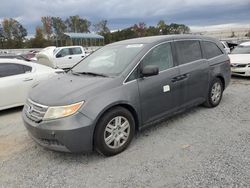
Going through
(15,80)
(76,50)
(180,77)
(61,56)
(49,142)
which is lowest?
(49,142)

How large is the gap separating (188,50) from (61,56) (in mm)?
14147

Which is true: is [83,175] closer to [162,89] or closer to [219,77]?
[162,89]

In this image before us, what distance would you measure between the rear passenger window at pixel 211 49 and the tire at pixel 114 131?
8.79 ft

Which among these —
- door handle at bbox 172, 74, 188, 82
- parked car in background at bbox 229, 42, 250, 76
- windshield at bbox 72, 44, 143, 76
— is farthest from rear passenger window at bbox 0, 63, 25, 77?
parked car in background at bbox 229, 42, 250, 76

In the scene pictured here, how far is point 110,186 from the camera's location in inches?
120

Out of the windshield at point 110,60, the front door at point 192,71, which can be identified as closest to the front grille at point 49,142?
the windshield at point 110,60

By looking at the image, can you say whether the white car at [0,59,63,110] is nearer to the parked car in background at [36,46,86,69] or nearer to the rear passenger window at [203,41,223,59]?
the rear passenger window at [203,41,223,59]

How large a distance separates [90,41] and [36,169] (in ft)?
149

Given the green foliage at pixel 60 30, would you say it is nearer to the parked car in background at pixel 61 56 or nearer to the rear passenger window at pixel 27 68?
the parked car in background at pixel 61 56

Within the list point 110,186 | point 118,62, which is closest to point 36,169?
point 110,186

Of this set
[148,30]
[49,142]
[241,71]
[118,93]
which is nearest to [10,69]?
[49,142]

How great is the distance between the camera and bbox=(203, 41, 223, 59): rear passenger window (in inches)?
222

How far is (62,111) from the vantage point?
11.3 ft

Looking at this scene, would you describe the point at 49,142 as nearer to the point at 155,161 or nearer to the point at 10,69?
the point at 155,161
